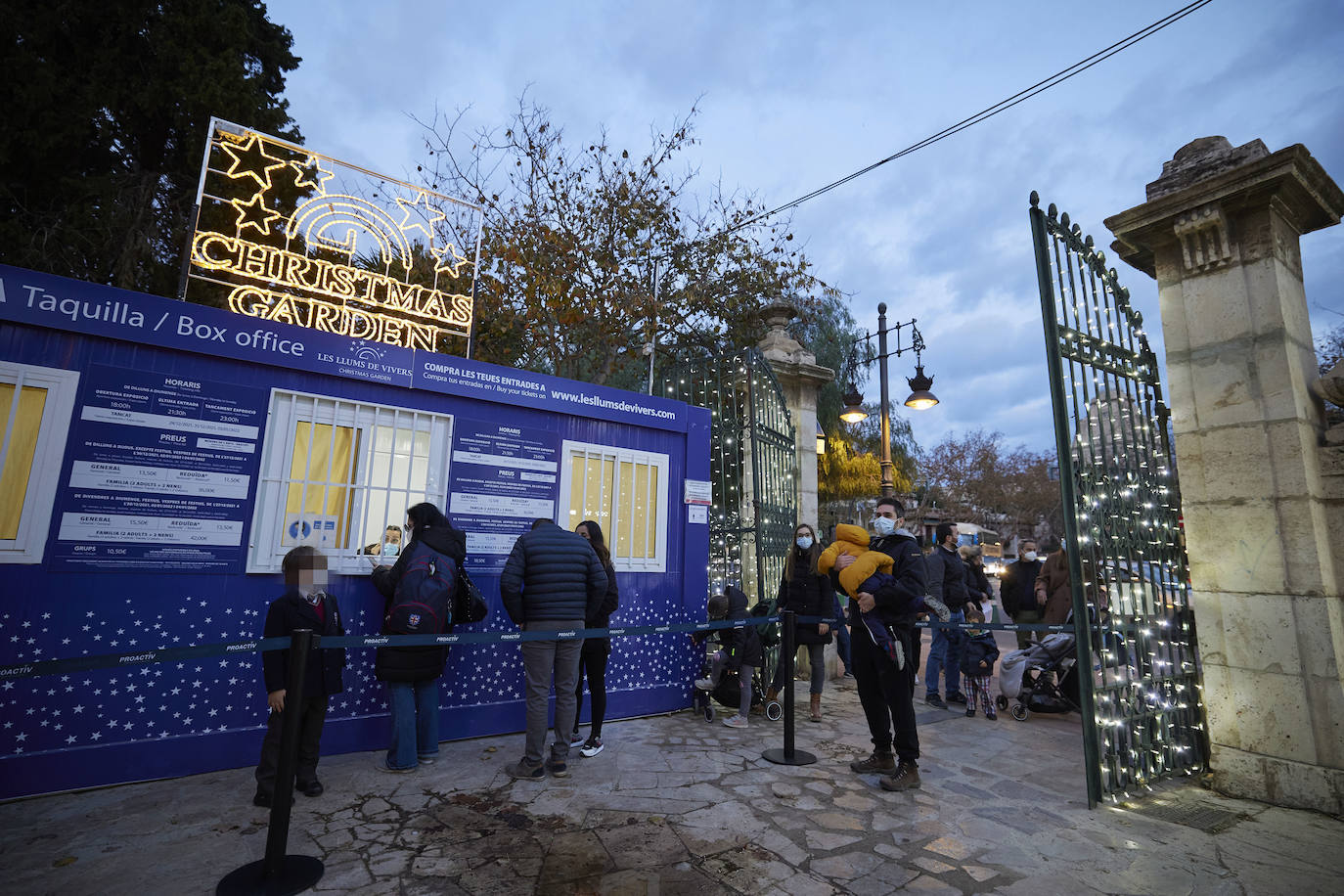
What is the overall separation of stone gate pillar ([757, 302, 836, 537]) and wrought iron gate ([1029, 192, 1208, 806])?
14.2 feet

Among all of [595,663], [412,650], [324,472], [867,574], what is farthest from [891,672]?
[324,472]

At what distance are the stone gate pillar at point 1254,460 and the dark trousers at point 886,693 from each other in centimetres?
211

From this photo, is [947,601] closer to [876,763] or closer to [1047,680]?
[1047,680]

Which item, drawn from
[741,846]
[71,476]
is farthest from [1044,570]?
[71,476]

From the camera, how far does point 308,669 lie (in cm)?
402

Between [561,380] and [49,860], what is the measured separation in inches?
182

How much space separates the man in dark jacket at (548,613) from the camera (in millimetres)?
4656

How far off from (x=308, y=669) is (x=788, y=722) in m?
3.42

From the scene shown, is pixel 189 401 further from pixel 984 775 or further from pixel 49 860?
pixel 984 775

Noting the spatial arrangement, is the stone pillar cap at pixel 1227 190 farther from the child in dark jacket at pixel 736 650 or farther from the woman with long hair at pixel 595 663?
the woman with long hair at pixel 595 663

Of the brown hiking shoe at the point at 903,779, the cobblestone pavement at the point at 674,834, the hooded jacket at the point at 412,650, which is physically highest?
the hooded jacket at the point at 412,650

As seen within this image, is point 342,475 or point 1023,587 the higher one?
point 342,475

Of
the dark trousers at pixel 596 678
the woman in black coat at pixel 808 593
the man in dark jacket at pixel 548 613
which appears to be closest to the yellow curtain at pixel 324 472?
the man in dark jacket at pixel 548 613

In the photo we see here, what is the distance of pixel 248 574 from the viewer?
4734 mm
